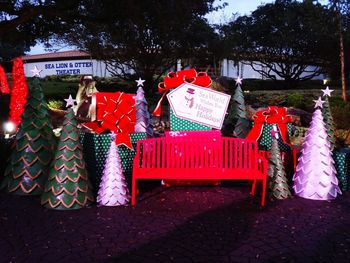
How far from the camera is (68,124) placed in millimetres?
6043

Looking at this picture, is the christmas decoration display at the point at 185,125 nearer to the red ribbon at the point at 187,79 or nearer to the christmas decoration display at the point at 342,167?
the red ribbon at the point at 187,79

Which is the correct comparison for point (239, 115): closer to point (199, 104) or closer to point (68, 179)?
point (199, 104)

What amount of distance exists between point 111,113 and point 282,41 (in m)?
28.7

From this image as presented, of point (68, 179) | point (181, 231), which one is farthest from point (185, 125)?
point (181, 231)

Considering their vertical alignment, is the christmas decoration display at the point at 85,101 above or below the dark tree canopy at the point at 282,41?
below

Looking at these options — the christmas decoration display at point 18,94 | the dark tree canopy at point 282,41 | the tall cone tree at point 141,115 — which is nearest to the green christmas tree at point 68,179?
the tall cone tree at point 141,115

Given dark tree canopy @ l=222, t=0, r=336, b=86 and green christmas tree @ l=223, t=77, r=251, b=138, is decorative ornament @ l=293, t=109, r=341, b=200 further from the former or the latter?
dark tree canopy @ l=222, t=0, r=336, b=86

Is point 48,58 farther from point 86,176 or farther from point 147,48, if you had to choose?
point 86,176

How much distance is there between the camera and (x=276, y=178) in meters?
6.41

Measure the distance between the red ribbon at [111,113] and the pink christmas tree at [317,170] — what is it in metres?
2.77

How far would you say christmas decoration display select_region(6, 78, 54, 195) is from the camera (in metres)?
6.62

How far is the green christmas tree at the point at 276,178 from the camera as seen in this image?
6.39 m

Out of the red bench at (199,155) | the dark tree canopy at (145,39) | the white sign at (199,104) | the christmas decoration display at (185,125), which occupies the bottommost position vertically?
the red bench at (199,155)

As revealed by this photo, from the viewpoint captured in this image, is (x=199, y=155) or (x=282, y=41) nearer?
(x=199, y=155)
